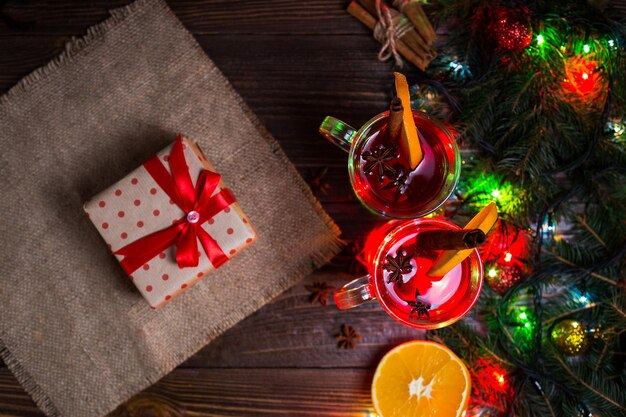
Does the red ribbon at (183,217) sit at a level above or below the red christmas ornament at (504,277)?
above

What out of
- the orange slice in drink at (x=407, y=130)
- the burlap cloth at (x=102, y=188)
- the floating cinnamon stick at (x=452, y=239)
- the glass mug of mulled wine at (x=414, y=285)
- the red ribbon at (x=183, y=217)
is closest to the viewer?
the floating cinnamon stick at (x=452, y=239)

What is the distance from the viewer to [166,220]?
103 centimetres

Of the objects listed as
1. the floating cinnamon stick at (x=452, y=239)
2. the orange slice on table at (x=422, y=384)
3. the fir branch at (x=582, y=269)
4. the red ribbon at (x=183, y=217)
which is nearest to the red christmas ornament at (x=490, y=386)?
the orange slice on table at (x=422, y=384)

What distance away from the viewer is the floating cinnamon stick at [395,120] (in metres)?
0.73

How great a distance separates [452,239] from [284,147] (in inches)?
20.8

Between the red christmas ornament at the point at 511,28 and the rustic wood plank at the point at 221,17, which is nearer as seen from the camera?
the red christmas ornament at the point at 511,28

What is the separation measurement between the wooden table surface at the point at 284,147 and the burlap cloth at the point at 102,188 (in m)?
0.04

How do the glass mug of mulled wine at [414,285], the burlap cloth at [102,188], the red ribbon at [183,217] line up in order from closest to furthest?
the glass mug of mulled wine at [414,285] → the red ribbon at [183,217] → the burlap cloth at [102,188]

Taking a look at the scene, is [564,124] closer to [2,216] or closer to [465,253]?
[465,253]

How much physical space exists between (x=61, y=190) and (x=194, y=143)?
1.05 ft

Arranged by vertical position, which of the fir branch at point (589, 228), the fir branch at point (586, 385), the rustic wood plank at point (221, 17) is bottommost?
the fir branch at point (586, 385)

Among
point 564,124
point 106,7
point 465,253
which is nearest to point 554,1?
point 564,124

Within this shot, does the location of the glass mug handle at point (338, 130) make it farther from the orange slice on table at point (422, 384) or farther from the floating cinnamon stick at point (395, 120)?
the orange slice on table at point (422, 384)

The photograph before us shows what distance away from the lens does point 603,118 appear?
106 cm
